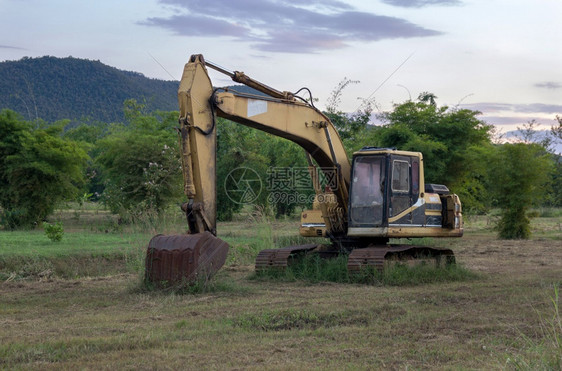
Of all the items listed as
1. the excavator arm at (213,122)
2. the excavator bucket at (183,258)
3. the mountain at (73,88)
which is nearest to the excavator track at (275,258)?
the excavator arm at (213,122)

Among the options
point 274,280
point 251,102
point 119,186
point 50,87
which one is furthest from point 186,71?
point 50,87

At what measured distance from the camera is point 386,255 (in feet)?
47.1

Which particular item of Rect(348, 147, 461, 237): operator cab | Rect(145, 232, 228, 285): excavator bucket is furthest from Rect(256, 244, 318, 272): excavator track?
Rect(145, 232, 228, 285): excavator bucket

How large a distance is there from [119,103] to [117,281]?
6919cm

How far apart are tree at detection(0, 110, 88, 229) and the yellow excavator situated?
15.2 m

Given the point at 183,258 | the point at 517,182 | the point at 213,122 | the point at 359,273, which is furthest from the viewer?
the point at 517,182

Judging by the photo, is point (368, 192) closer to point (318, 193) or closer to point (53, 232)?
point (318, 193)

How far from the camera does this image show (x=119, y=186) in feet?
97.1

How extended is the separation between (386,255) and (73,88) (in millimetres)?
70891

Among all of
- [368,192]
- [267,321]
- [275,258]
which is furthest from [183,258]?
[368,192]

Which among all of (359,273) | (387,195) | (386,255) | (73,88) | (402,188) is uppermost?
(73,88)

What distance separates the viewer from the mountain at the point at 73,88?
75.8 meters

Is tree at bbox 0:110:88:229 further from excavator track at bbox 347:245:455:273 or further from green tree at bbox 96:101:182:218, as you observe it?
excavator track at bbox 347:245:455:273

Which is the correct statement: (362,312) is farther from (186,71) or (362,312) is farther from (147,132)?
(147,132)
